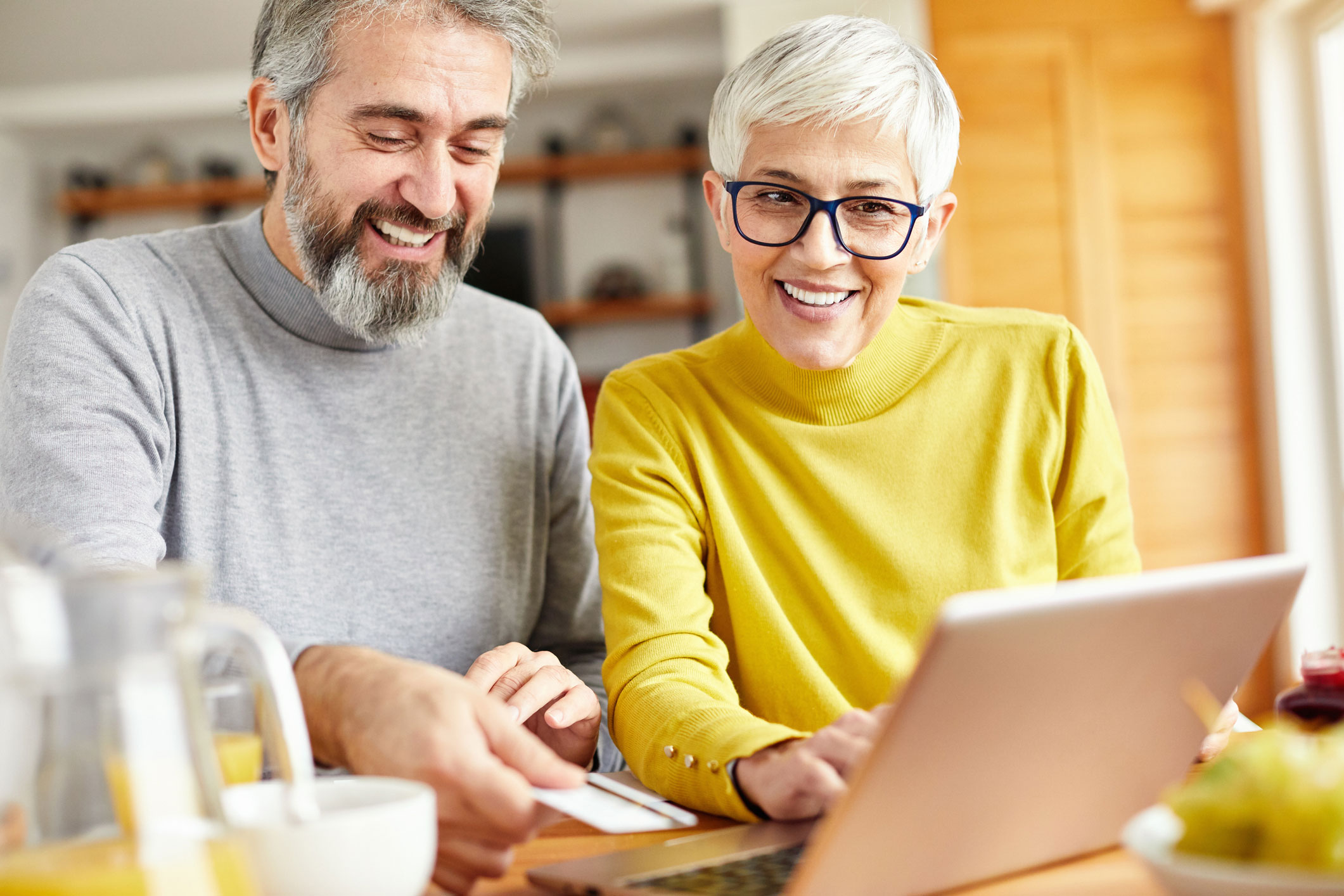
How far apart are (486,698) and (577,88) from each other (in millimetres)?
5616

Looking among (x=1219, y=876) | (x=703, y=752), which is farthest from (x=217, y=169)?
(x=1219, y=876)

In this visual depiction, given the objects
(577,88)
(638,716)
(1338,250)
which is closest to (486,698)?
(638,716)

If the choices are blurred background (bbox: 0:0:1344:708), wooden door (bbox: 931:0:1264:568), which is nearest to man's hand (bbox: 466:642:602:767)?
blurred background (bbox: 0:0:1344:708)

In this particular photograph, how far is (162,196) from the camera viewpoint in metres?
6.09

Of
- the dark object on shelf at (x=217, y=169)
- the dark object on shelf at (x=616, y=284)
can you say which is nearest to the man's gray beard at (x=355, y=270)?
the dark object on shelf at (x=616, y=284)

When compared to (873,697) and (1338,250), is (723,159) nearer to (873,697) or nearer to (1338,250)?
(873,697)

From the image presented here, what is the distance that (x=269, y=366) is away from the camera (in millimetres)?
1427

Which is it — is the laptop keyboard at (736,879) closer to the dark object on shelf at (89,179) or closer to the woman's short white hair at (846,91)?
the woman's short white hair at (846,91)

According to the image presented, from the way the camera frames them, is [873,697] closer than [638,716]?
No

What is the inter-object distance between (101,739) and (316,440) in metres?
1.02

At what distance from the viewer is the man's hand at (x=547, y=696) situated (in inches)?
43.3

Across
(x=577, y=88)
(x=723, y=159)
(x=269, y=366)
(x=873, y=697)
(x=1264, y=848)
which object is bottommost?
(x=873, y=697)

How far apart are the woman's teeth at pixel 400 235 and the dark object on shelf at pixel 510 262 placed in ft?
15.2

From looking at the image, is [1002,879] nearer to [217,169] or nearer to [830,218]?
[830,218]
